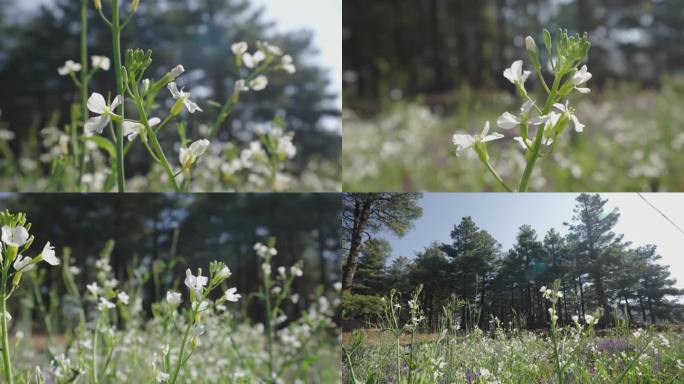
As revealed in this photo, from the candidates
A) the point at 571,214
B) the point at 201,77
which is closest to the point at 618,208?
the point at 571,214

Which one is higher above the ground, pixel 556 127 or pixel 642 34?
pixel 642 34

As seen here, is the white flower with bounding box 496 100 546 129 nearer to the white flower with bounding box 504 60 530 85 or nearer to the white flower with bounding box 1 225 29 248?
the white flower with bounding box 504 60 530 85

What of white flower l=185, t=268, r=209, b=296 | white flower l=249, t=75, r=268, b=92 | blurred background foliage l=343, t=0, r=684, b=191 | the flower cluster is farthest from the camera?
blurred background foliage l=343, t=0, r=684, b=191

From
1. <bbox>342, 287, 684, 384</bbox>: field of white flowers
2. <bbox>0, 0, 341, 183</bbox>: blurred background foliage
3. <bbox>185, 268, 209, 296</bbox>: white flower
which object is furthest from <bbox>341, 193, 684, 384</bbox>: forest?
<bbox>0, 0, 341, 183</bbox>: blurred background foliage

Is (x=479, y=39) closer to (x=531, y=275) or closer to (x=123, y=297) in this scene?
(x=531, y=275)

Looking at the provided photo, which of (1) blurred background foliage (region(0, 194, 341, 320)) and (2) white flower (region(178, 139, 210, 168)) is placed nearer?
(2) white flower (region(178, 139, 210, 168))

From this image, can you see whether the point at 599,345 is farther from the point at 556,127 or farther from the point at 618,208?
the point at 556,127

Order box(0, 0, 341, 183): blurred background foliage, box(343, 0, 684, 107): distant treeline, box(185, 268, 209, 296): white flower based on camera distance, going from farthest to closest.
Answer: box(343, 0, 684, 107): distant treeline, box(0, 0, 341, 183): blurred background foliage, box(185, 268, 209, 296): white flower

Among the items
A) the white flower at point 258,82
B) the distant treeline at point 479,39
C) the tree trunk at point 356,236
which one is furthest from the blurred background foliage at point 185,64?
the distant treeline at point 479,39
